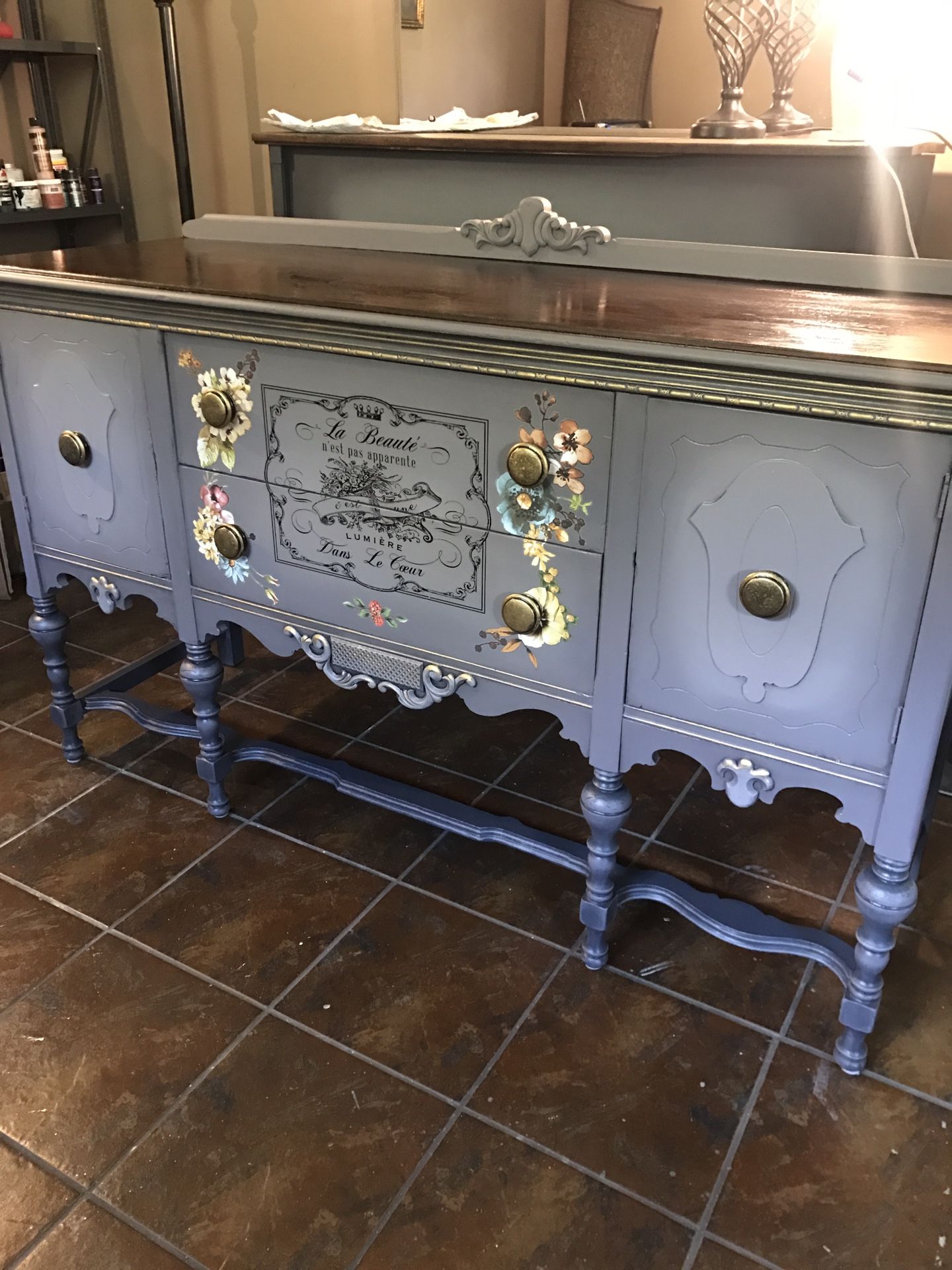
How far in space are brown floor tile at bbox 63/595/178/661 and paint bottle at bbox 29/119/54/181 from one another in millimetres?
1131

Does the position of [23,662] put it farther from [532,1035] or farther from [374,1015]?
[532,1035]

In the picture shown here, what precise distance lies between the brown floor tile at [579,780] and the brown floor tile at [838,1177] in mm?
587

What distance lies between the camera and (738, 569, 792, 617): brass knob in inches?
45.4

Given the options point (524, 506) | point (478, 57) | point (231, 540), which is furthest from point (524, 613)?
point (478, 57)

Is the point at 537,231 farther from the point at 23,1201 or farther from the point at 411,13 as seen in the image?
the point at 23,1201

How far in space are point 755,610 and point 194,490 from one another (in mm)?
891

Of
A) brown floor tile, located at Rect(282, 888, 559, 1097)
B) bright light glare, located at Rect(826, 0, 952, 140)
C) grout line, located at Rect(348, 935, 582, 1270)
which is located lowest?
grout line, located at Rect(348, 935, 582, 1270)

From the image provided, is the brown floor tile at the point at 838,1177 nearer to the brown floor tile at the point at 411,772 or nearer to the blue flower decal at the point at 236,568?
the brown floor tile at the point at 411,772

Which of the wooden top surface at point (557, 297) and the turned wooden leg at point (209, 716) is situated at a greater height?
the wooden top surface at point (557, 297)

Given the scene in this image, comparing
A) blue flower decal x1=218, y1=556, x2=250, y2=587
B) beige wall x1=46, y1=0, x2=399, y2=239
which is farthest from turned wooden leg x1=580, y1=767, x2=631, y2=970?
beige wall x1=46, y1=0, x2=399, y2=239

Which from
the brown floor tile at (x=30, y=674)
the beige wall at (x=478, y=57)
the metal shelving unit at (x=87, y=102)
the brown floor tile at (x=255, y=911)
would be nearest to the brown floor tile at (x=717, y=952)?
the brown floor tile at (x=255, y=911)

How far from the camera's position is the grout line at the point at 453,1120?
1.17m

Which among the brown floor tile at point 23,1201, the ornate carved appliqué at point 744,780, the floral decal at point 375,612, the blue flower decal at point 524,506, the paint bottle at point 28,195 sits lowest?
the brown floor tile at point 23,1201

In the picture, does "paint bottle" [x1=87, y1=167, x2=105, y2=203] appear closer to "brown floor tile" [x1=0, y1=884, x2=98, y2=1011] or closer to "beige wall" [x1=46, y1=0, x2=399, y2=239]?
"beige wall" [x1=46, y1=0, x2=399, y2=239]
